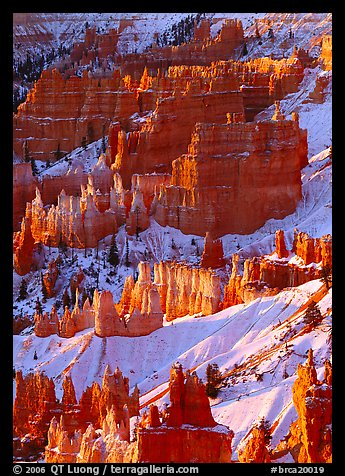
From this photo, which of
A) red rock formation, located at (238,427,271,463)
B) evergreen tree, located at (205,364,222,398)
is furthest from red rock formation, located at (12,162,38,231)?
red rock formation, located at (238,427,271,463)

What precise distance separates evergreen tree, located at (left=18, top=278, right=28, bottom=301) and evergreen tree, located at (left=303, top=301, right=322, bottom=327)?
828cm

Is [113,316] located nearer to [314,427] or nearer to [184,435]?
[184,435]

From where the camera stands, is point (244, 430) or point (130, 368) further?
point (130, 368)

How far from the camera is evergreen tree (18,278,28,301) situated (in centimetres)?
4616

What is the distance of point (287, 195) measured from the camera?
1966 inches

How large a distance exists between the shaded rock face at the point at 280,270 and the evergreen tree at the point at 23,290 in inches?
181

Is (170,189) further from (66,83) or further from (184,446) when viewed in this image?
(184,446)

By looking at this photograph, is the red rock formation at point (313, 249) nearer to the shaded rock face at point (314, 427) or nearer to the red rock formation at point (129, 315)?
the red rock formation at point (129, 315)

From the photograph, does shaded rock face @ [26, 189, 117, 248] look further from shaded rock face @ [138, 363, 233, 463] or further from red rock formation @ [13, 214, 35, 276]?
shaded rock face @ [138, 363, 233, 463]
